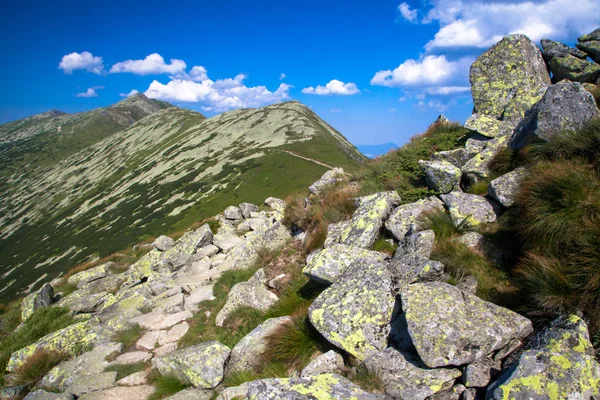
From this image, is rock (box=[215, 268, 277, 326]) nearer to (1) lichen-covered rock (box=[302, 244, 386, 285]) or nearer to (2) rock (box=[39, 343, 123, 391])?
(1) lichen-covered rock (box=[302, 244, 386, 285])

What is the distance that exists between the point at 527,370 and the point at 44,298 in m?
26.6

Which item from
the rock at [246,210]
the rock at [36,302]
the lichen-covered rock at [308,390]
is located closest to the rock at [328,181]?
the rock at [246,210]

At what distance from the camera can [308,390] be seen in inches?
210

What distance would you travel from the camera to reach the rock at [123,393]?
8.76 metres

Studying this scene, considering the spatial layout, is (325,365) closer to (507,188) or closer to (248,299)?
(248,299)

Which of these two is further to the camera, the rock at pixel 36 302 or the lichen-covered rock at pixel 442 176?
the rock at pixel 36 302

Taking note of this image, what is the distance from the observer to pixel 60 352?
12.2m

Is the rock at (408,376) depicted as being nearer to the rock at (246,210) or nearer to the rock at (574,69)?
the rock at (574,69)

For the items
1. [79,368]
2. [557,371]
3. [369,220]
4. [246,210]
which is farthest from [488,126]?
[246,210]

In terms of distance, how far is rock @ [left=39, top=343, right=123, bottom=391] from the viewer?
10508 mm

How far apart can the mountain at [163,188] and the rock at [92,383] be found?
182 ft

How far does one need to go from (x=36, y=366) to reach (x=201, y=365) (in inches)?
308

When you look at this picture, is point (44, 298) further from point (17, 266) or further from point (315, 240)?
point (17, 266)

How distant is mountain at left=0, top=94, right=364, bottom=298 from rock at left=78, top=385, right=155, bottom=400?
55.9 metres
